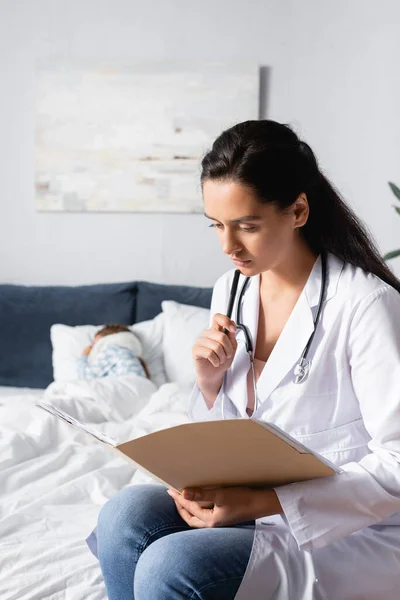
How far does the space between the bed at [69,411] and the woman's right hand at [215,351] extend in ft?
0.76

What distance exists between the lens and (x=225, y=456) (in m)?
1.11

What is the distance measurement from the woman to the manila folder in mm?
24

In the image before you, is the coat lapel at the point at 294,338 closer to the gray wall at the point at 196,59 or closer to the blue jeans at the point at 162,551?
the blue jeans at the point at 162,551

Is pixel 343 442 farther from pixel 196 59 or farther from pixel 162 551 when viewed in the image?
pixel 196 59

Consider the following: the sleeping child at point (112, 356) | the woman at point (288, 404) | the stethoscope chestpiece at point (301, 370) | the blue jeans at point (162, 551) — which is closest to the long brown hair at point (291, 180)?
the woman at point (288, 404)

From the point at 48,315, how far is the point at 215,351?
201 cm

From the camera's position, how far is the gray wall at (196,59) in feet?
10.7

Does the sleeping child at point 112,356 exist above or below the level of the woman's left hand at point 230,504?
below

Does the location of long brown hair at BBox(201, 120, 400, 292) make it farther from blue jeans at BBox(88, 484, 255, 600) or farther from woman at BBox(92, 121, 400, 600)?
blue jeans at BBox(88, 484, 255, 600)

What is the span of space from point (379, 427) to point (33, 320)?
91.3 inches

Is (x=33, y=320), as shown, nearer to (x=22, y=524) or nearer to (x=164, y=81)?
(x=164, y=81)

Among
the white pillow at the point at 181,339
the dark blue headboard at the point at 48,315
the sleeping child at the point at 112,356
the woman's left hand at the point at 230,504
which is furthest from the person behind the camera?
the dark blue headboard at the point at 48,315

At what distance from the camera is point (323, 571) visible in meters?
1.12

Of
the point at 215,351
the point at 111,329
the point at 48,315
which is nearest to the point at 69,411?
the point at 111,329
